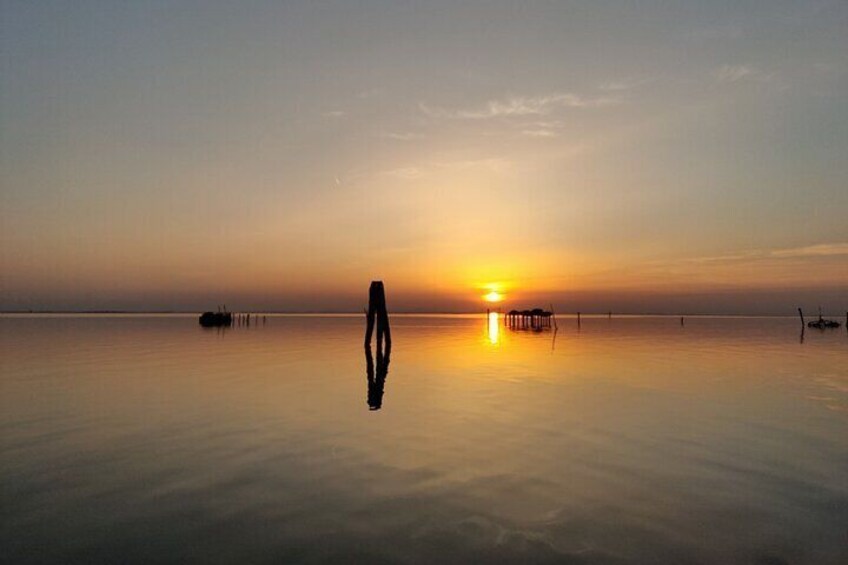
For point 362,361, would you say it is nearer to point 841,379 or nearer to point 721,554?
point 841,379

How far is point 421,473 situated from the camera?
9.80 meters

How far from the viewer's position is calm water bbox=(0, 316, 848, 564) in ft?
22.1

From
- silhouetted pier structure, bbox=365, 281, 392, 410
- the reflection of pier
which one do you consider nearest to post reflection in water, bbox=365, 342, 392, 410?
silhouetted pier structure, bbox=365, 281, 392, 410

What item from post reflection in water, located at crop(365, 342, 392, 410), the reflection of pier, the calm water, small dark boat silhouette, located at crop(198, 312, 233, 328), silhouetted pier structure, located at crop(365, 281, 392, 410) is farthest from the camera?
the reflection of pier

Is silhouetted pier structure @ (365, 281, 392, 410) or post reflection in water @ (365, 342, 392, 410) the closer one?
post reflection in water @ (365, 342, 392, 410)

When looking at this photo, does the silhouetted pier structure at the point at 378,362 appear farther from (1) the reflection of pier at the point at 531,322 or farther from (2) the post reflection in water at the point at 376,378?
(1) the reflection of pier at the point at 531,322

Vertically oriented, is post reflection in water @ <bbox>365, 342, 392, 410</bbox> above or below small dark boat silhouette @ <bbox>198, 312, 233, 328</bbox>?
below

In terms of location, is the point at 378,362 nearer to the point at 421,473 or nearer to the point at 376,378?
the point at 376,378

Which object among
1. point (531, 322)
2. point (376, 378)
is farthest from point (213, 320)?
point (376, 378)

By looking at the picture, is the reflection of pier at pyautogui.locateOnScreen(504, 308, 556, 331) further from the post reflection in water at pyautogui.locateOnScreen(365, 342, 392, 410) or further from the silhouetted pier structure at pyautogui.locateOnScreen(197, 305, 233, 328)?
the post reflection in water at pyautogui.locateOnScreen(365, 342, 392, 410)

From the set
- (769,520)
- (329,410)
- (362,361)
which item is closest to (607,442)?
(769,520)

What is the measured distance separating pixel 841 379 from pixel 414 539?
86.4 ft

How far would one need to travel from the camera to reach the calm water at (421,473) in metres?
6.72

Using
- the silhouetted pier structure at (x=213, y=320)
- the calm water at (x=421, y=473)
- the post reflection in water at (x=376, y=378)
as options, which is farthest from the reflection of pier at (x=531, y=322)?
the calm water at (x=421, y=473)
